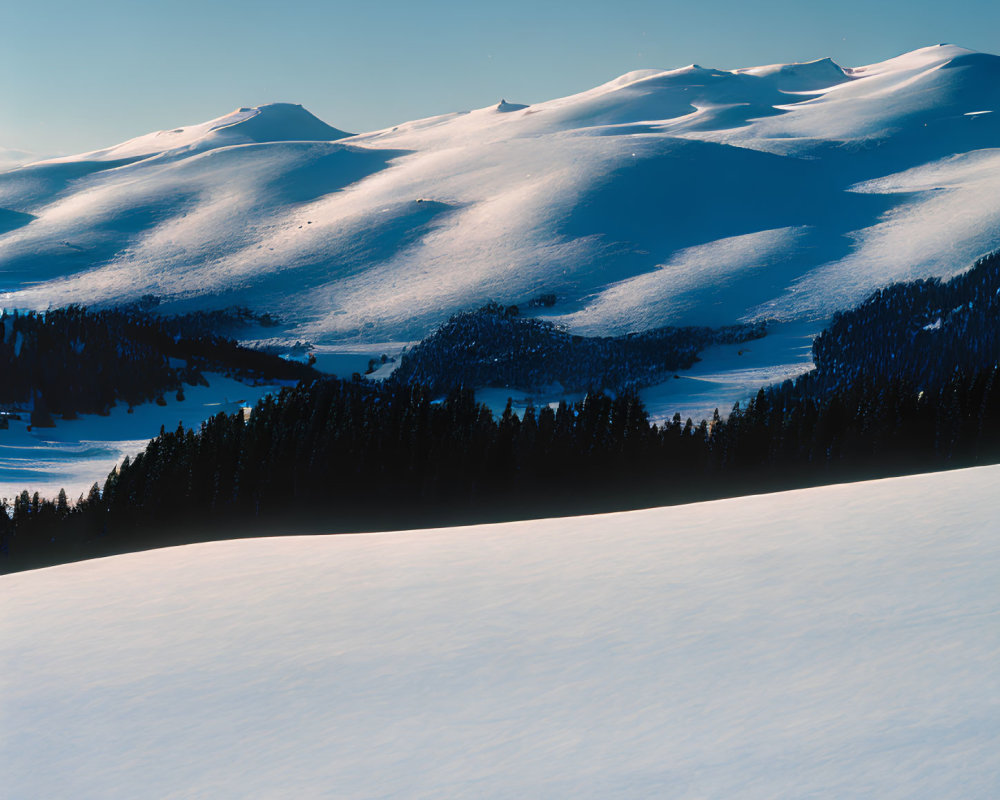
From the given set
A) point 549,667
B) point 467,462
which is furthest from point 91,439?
point 549,667

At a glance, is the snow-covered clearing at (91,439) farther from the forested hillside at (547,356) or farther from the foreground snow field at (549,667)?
the foreground snow field at (549,667)

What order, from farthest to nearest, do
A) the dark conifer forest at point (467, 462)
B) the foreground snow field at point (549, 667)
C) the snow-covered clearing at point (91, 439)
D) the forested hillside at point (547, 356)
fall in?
the forested hillside at point (547, 356) → the snow-covered clearing at point (91, 439) → the dark conifer forest at point (467, 462) → the foreground snow field at point (549, 667)

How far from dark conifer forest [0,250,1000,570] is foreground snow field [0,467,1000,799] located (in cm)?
4176

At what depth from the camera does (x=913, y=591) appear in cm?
1013

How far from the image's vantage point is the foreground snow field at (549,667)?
7098mm

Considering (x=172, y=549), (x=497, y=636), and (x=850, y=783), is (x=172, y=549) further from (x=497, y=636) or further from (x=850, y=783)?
(x=850, y=783)

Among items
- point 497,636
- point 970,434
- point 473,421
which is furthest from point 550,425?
point 497,636

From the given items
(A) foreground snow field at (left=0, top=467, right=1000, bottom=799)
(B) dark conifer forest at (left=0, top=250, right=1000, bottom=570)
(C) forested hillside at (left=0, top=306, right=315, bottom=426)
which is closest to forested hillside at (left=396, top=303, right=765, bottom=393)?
(C) forested hillside at (left=0, top=306, right=315, bottom=426)

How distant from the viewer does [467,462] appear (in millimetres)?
62062

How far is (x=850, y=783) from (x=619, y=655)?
3.50 metres

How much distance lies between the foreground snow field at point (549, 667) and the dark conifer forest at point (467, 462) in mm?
41758

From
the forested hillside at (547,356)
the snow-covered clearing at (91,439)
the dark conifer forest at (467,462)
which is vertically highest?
the forested hillside at (547,356)

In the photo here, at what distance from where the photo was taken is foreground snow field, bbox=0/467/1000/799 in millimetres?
7098

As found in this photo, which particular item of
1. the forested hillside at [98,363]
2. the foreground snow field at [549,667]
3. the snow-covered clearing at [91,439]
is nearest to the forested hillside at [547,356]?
the forested hillside at [98,363]
